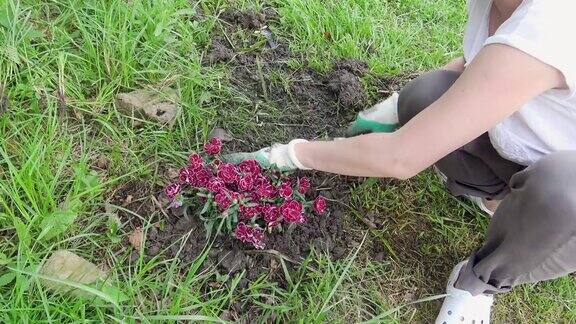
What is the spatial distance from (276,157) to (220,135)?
0.38 metres

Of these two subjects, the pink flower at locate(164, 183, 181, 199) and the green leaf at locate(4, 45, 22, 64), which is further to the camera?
the green leaf at locate(4, 45, 22, 64)

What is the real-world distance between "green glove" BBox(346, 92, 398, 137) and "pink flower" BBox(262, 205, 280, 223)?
65cm

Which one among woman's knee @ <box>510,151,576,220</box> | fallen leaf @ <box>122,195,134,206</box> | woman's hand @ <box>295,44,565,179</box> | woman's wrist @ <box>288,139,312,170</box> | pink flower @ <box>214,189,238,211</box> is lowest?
fallen leaf @ <box>122,195,134,206</box>

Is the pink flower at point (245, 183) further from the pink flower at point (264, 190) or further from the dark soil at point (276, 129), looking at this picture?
the dark soil at point (276, 129)

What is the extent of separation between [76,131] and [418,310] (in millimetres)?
1506

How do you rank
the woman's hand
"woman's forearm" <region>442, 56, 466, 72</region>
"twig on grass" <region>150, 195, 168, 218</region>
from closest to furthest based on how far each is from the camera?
the woman's hand
"twig on grass" <region>150, 195, 168, 218</region>
"woman's forearm" <region>442, 56, 466, 72</region>

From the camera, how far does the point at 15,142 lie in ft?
6.72

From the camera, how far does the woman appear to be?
4.75ft

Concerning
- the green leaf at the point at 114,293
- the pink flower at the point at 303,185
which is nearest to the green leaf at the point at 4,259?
the green leaf at the point at 114,293

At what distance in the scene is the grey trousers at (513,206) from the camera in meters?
1.75

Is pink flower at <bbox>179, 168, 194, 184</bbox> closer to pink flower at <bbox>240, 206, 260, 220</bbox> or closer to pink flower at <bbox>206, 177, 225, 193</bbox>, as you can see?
pink flower at <bbox>206, 177, 225, 193</bbox>

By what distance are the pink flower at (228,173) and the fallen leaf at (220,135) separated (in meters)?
0.34

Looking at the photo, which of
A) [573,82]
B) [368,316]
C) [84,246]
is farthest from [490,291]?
[84,246]

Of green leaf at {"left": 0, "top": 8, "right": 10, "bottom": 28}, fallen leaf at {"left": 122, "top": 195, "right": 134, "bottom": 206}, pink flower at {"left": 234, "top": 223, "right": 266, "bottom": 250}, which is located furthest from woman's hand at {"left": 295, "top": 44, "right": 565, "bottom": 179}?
green leaf at {"left": 0, "top": 8, "right": 10, "bottom": 28}
